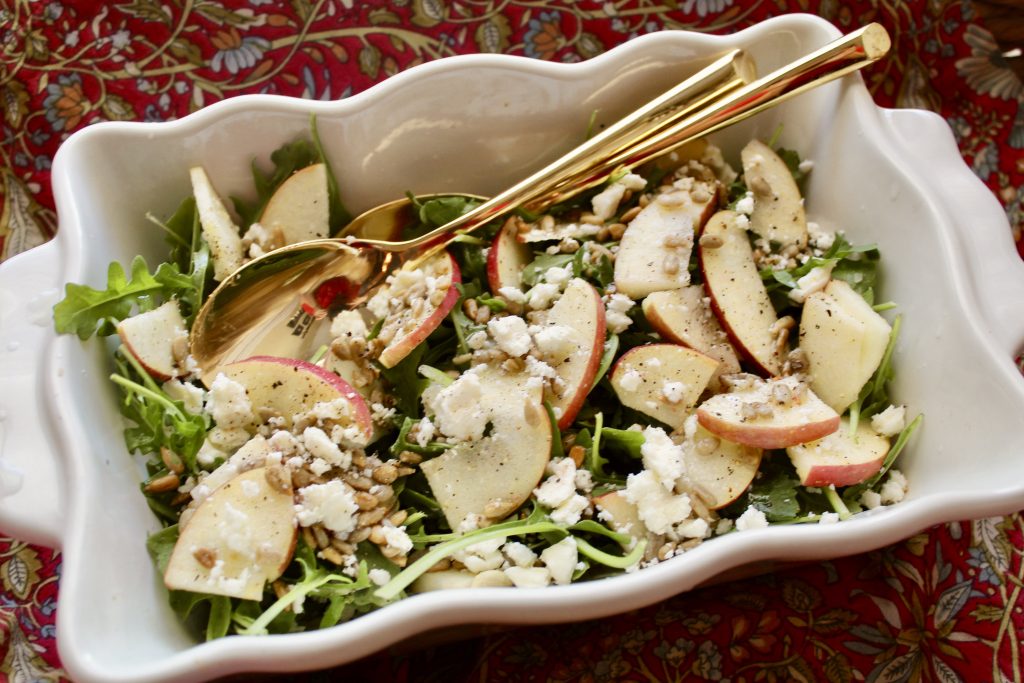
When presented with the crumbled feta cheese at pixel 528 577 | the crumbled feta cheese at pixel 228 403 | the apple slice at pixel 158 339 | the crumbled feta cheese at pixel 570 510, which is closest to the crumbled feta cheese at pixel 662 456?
the crumbled feta cheese at pixel 570 510

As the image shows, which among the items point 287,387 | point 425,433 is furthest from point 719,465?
point 287,387

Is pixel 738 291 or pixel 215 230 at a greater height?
pixel 215 230

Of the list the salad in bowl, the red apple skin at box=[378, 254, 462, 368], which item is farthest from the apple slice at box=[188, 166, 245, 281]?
the red apple skin at box=[378, 254, 462, 368]

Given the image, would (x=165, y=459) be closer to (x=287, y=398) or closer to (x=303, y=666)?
(x=287, y=398)

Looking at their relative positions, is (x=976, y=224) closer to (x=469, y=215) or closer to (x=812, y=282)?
(x=812, y=282)

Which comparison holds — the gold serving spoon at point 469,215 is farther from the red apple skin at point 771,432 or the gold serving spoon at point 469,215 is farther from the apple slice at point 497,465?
the red apple skin at point 771,432

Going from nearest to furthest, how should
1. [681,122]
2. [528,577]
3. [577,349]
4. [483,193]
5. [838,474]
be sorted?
1. [528,577]
2. [838,474]
3. [577,349]
4. [681,122]
5. [483,193]
